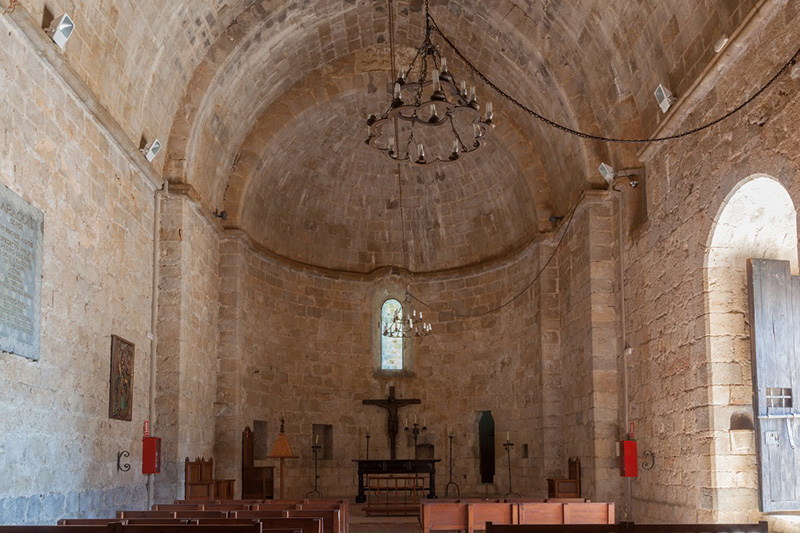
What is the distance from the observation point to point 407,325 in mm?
18047

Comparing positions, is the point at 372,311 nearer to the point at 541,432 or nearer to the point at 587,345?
the point at 541,432

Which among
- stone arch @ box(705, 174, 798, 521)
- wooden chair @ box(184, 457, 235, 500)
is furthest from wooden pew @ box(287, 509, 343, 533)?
wooden chair @ box(184, 457, 235, 500)

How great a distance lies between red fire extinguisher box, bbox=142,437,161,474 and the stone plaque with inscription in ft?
12.0

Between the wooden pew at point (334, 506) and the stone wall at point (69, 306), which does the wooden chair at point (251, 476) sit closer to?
the stone wall at point (69, 306)

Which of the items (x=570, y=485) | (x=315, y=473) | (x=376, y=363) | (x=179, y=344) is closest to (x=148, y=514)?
(x=179, y=344)

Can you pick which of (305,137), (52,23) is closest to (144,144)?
(52,23)

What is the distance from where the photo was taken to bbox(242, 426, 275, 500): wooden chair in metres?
16.1

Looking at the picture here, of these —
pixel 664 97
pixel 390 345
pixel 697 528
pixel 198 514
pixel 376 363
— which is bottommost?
pixel 198 514

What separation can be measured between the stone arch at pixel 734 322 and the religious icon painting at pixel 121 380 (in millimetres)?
7544

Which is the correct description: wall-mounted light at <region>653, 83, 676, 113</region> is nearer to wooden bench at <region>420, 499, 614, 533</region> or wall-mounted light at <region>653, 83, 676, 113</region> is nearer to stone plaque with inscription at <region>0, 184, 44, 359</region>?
wooden bench at <region>420, 499, 614, 533</region>

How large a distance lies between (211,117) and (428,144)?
5932 millimetres

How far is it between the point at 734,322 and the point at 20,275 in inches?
313

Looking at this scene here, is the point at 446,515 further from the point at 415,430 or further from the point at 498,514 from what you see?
the point at 415,430

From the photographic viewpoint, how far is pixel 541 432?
16578 mm
